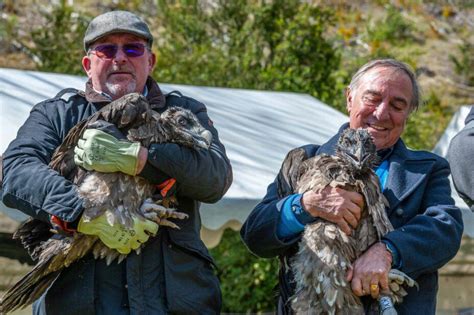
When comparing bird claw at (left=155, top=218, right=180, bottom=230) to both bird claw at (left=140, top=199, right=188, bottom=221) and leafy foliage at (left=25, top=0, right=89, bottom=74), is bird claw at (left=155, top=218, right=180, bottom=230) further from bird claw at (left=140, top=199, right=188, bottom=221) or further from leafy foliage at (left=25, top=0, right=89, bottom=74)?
leafy foliage at (left=25, top=0, right=89, bottom=74)

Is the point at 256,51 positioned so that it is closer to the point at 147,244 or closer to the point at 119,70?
the point at 119,70

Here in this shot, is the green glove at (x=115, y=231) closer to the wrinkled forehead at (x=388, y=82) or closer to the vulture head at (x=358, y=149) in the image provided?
the vulture head at (x=358, y=149)

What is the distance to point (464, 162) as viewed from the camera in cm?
410

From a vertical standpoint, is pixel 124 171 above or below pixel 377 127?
below

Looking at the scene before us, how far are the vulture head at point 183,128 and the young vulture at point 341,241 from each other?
0.49m

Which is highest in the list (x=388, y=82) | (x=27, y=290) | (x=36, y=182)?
(x=388, y=82)

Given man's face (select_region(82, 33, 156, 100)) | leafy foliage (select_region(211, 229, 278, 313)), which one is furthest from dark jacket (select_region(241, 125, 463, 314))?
leafy foliage (select_region(211, 229, 278, 313))

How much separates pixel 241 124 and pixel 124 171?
3.36 m

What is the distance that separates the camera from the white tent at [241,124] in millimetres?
5188

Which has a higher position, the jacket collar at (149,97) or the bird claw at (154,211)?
the jacket collar at (149,97)

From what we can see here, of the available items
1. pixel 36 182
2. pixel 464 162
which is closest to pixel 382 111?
pixel 464 162

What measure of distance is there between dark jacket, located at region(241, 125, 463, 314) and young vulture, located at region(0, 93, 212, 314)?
1.32 ft

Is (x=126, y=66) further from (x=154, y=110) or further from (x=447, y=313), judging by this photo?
(x=447, y=313)

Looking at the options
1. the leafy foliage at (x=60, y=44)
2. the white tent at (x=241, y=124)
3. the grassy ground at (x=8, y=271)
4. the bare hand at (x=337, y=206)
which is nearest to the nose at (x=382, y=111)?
the bare hand at (x=337, y=206)
